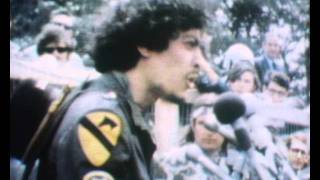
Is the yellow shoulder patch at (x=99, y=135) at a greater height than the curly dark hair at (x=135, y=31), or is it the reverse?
the curly dark hair at (x=135, y=31)

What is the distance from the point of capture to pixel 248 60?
248 centimetres

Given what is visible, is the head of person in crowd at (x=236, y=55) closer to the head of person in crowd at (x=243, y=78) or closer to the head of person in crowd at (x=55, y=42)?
the head of person in crowd at (x=243, y=78)

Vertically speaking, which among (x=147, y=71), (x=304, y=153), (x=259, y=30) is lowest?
(x=304, y=153)

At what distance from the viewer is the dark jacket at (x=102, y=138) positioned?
7.20 feet

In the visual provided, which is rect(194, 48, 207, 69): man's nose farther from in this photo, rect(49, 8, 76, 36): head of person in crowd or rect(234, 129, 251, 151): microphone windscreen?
→ rect(49, 8, 76, 36): head of person in crowd

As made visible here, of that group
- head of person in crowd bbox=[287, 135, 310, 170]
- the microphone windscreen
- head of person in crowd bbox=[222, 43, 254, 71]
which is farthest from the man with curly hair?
head of person in crowd bbox=[287, 135, 310, 170]

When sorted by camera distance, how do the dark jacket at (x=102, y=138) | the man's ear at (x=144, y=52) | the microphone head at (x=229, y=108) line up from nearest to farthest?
the dark jacket at (x=102, y=138) → the man's ear at (x=144, y=52) → the microphone head at (x=229, y=108)

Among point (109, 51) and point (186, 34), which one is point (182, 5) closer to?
point (186, 34)

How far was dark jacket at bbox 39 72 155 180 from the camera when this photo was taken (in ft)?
7.20

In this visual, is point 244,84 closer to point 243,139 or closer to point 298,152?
point 243,139

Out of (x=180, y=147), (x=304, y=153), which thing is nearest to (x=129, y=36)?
(x=180, y=147)

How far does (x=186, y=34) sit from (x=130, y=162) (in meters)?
0.51

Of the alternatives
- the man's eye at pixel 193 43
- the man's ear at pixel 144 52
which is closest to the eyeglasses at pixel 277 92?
the man's eye at pixel 193 43

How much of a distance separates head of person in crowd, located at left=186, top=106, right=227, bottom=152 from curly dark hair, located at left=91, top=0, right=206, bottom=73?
0.28 meters
